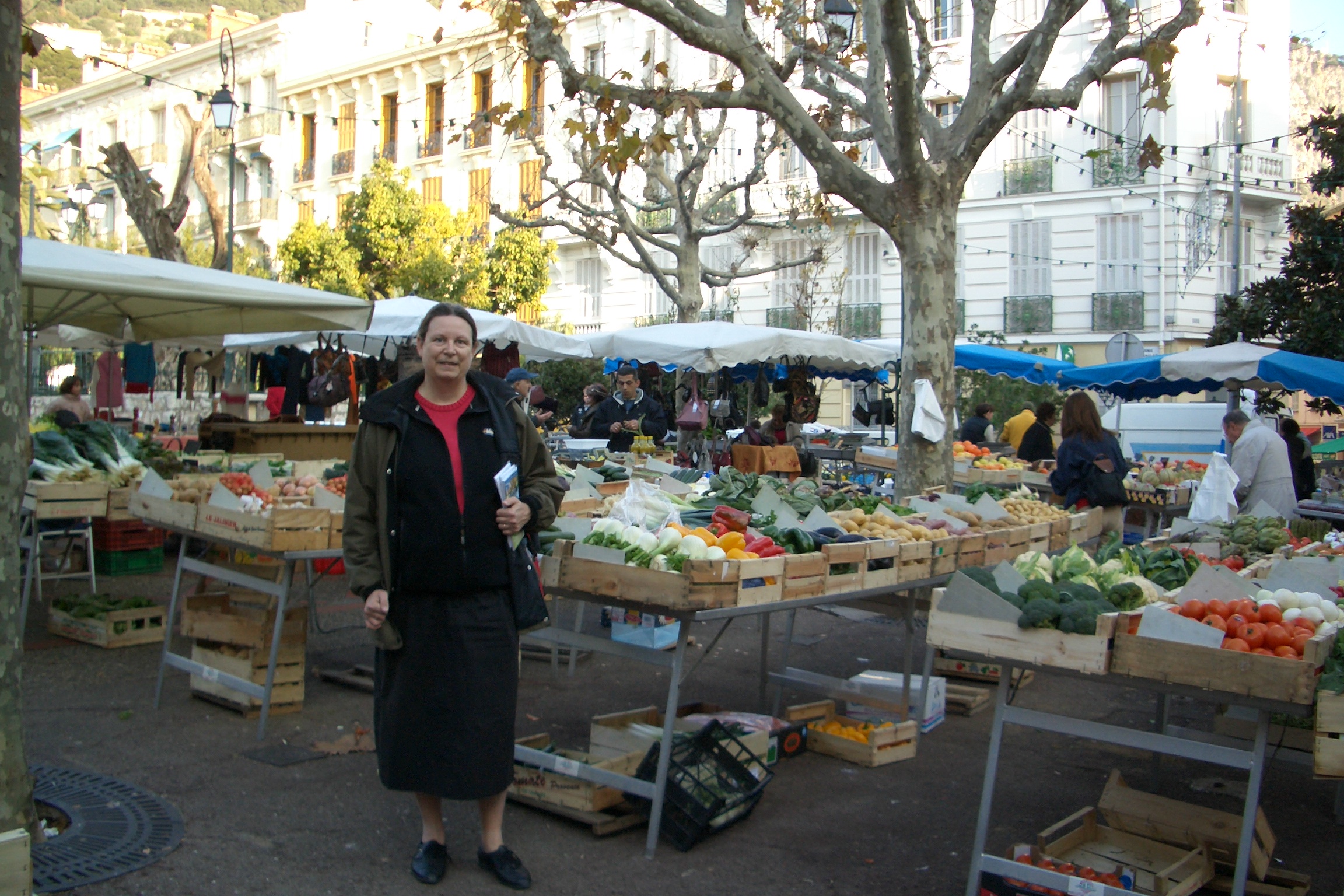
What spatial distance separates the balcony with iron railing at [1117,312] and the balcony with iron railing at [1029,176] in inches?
120

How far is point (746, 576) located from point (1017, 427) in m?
12.0

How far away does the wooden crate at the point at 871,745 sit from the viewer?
508cm

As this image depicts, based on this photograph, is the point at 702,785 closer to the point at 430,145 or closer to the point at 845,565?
the point at 845,565

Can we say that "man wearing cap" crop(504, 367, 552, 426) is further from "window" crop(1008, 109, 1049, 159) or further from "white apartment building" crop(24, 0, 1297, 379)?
"window" crop(1008, 109, 1049, 159)

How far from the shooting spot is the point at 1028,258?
2675 centimetres

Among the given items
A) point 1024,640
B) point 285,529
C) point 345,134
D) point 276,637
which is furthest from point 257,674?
point 345,134

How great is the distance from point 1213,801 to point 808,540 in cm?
222

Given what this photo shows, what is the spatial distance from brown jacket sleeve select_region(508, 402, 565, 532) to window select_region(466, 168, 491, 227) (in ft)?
91.1

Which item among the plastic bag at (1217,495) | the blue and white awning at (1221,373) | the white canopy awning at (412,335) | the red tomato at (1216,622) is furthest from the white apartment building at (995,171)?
the red tomato at (1216,622)

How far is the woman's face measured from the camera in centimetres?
349

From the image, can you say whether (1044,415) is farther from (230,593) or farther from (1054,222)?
(1054,222)

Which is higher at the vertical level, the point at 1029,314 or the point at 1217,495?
the point at 1029,314

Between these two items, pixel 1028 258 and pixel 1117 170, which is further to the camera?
pixel 1028 258

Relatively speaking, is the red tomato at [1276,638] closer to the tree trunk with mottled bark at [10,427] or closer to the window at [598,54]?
the tree trunk with mottled bark at [10,427]
